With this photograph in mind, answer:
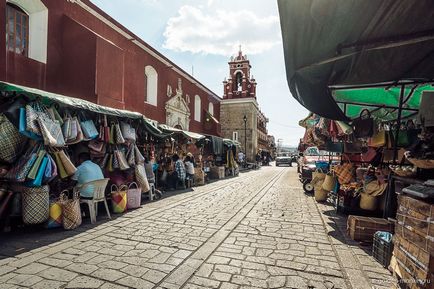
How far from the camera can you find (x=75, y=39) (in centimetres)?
899

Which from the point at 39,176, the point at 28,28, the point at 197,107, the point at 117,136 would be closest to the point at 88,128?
the point at 117,136

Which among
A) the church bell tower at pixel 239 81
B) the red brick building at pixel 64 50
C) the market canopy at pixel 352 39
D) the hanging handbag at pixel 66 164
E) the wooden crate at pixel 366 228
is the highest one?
the church bell tower at pixel 239 81

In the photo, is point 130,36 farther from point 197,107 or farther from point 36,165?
point 197,107

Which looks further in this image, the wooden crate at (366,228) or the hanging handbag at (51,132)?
the hanging handbag at (51,132)

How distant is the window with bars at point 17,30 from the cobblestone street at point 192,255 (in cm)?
630

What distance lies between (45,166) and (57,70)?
566 cm

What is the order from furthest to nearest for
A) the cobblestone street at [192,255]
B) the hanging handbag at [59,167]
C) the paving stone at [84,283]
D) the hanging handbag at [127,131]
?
the hanging handbag at [127,131]
the hanging handbag at [59,167]
the cobblestone street at [192,255]
the paving stone at [84,283]

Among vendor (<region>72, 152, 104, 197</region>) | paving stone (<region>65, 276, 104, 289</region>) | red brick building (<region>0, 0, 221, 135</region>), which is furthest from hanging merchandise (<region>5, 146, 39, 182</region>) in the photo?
red brick building (<region>0, 0, 221, 135</region>)

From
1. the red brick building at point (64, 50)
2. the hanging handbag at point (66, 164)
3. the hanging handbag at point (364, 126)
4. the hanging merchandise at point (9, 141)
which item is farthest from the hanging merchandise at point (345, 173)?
the red brick building at point (64, 50)

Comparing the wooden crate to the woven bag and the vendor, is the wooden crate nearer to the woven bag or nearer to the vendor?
the vendor

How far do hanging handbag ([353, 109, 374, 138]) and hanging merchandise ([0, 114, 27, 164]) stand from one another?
282 inches

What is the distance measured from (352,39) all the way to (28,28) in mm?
9993

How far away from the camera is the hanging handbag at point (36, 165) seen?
4.58 metres

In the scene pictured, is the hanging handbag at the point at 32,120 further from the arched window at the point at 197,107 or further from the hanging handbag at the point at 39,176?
the arched window at the point at 197,107
